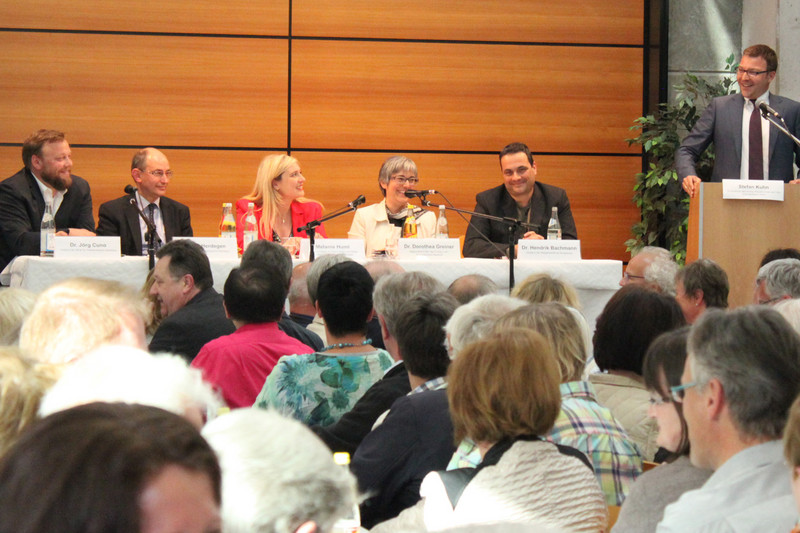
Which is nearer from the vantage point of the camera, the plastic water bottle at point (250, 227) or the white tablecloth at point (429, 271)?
the white tablecloth at point (429, 271)

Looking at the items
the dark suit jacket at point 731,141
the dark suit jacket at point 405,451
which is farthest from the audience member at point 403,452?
the dark suit jacket at point 731,141

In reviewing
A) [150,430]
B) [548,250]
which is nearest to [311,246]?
[548,250]

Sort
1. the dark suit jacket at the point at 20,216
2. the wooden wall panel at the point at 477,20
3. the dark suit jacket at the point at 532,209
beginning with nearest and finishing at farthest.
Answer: the dark suit jacket at the point at 20,216
the dark suit jacket at the point at 532,209
the wooden wall panel at the point at 477,20

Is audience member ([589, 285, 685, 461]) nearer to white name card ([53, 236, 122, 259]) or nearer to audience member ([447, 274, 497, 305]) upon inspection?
audience member ([447, 274, 497, 305])

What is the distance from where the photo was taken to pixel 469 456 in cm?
167

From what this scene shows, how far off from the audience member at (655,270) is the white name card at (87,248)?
225cm

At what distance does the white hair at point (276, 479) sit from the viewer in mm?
778

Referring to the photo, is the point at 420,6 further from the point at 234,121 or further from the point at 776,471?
the point at 776,471

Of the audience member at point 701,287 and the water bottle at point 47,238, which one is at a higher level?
the water bottle at point 47,238

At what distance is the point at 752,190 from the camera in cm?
445

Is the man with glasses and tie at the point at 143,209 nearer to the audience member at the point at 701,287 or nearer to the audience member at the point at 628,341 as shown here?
the audience member at the point at 701,287

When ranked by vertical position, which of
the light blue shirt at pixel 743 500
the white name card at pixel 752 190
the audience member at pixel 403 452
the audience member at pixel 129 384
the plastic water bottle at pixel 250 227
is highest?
the white name card at pixel 752 190

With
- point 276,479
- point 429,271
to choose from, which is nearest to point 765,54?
point 429,271

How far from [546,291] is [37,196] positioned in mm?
3056
